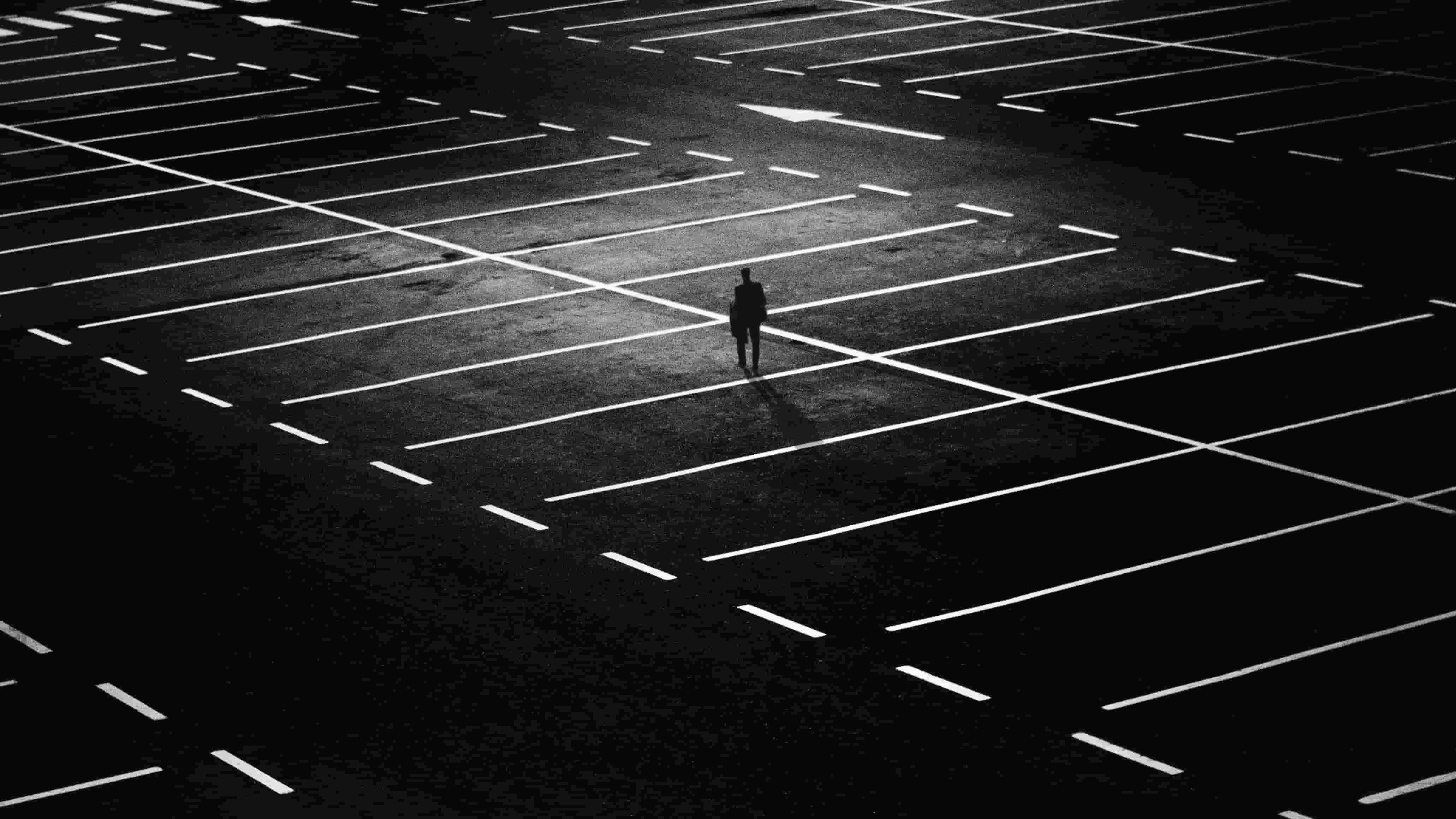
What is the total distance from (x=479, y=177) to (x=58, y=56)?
626 inches

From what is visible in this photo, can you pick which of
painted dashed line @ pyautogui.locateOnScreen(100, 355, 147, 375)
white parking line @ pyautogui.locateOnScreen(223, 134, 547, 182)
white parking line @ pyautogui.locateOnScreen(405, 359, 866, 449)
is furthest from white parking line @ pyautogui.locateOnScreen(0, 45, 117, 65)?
white parking line @ pyautogui.locateOnScreen(405, 359, 866, 449)

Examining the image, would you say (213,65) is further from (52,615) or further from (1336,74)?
(52,615)

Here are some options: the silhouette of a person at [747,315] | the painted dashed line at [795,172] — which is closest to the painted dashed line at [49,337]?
the silhouette of a person at [747,315]

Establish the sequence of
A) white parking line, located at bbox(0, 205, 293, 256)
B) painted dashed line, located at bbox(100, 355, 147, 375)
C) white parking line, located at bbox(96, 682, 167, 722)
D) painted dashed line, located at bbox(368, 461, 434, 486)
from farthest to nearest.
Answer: white parking line, located at bbox(0, 205, 293, 256)
painted dashed line, located at bbox(100, 355, 147, 375)
painted dashed line, located at bbox(368, 461, 434, 486)
white parking line, located at bbox(96, 682, 167, 722)

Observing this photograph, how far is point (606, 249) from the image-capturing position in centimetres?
2397

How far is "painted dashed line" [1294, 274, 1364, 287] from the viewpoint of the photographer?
2083 centimetres

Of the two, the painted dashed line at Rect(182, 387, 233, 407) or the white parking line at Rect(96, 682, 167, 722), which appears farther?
the painted dashed line at Rect(182, 387, 233, 407)

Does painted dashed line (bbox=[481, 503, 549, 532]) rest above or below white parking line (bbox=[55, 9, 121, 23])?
below

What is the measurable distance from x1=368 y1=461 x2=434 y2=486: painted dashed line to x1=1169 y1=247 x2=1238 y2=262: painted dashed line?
9.72 m

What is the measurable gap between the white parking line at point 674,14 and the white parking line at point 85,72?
778 centimetres

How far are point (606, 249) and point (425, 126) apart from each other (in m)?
8.18

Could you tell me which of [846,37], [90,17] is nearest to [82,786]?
[846,37]

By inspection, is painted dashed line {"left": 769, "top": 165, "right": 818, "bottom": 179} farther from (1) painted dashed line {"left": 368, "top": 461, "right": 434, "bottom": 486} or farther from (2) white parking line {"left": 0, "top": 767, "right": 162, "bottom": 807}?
(2) white parking line {"left": 0, "top": 767, "right": 162, "bottom": 807}

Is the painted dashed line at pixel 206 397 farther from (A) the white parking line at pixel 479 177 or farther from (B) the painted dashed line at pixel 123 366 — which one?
(A) the white parking line at pixel 479 177
